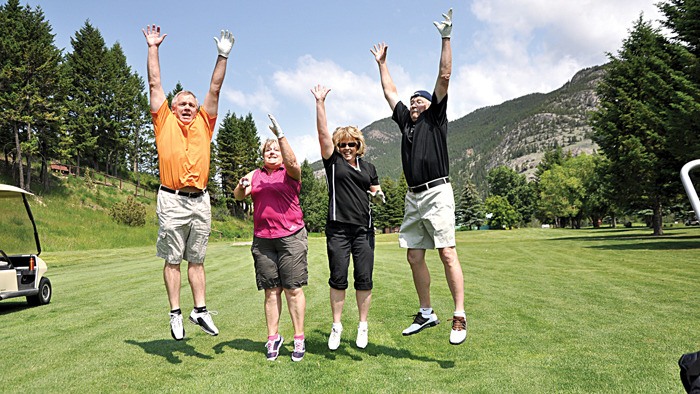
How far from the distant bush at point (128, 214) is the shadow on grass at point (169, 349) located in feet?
116

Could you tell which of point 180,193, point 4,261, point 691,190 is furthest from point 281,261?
point 4,261

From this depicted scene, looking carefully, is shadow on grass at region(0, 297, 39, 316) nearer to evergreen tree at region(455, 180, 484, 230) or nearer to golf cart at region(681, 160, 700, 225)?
golf cart at region(681, 160, 700, 225)

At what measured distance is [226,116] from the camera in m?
68.4

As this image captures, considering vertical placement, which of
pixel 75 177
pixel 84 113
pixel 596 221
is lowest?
pixel 596 221

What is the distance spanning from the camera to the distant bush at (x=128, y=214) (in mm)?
36906

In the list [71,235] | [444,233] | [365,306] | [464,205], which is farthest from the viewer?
[464,205]

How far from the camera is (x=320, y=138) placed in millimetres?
4863

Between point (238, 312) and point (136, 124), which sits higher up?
point (136, 124)

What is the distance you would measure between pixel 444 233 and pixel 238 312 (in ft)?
13.1

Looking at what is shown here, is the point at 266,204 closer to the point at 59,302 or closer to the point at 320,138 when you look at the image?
the point at 320,138

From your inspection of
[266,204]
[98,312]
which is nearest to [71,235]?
[98,312]

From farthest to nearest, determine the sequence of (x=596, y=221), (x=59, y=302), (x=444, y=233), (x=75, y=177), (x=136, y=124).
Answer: (x=596, y=221) → (x=136, y=124) → (x=75, y=177) → (x=59, y=302) → (x=444, y=233)

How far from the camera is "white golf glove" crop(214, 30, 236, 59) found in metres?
4.76

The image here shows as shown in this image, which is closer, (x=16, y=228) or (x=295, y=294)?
(x=295, y=294)
